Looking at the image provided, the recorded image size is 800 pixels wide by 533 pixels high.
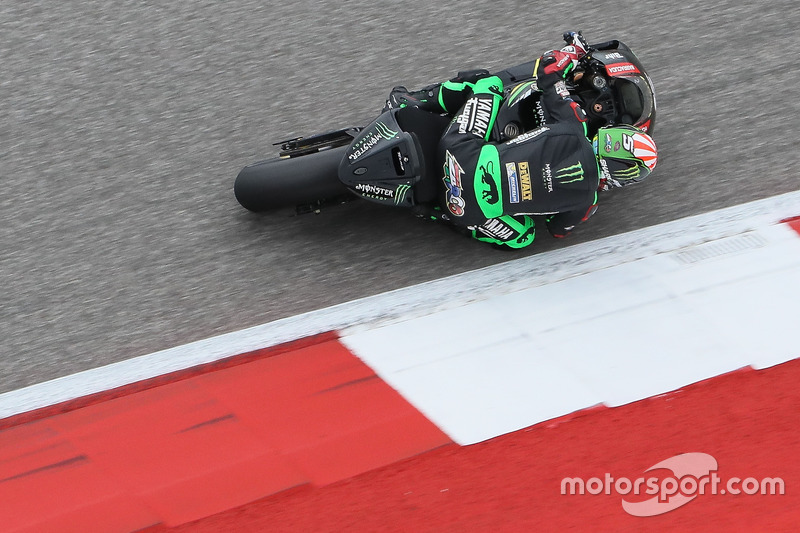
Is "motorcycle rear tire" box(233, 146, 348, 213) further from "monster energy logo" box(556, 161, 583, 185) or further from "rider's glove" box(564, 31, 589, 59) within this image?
"rider's glove" box(564, 31, 589, 59)

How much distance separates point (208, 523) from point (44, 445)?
115cm

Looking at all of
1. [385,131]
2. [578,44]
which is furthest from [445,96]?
[578,44]

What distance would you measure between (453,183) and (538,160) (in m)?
0.56

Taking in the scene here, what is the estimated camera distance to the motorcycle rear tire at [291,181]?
529 cm

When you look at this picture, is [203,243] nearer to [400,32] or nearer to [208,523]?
[208,523]

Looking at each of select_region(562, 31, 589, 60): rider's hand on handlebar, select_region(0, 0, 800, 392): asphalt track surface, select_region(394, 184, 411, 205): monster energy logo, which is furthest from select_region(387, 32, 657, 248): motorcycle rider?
select_region(0, 0, 800, 392): asphalt track surface

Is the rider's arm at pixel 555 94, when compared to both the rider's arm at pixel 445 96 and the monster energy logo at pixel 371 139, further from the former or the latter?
the monster energy logo at pixel 371 139

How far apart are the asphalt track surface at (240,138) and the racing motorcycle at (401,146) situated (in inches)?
14.9

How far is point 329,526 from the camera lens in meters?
4.41

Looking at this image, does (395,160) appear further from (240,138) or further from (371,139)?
(240,138)

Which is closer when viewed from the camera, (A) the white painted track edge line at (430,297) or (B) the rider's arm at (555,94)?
(A) the white painted track edge line at (430,297)

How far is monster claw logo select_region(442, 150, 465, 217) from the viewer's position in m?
5.06
